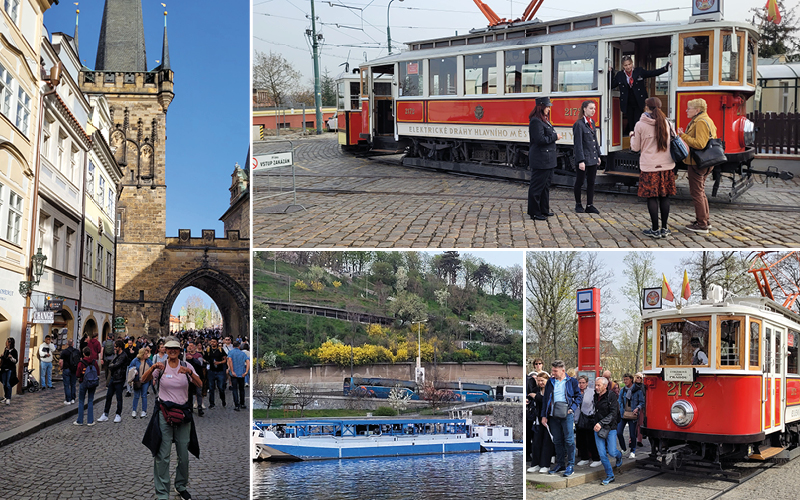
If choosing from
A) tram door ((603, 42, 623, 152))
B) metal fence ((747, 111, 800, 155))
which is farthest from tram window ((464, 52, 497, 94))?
metal fence ((747, 111, 800, 155))

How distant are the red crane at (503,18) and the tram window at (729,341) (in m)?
7.29

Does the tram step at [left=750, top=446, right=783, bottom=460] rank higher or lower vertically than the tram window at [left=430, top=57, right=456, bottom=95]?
lower

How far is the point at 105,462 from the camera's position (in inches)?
332

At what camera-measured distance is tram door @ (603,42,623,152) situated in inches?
496

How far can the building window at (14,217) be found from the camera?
9755 millimetres

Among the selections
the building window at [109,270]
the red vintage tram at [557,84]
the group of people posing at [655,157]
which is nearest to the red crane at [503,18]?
the red vintage tram at [557,84]

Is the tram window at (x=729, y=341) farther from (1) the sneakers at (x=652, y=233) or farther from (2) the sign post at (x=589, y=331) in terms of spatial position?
(2) the sign post at (x=589, y=331)

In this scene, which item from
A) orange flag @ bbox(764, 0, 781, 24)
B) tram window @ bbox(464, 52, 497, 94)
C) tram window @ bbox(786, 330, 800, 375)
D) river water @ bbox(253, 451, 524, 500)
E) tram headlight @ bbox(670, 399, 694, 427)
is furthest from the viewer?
orange flag @ bbox(764, 0, 781, 24)

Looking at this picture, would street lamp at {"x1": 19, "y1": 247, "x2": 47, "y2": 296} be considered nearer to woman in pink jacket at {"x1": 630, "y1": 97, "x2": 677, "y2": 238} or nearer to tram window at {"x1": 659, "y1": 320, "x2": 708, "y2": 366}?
woman in pink jacket at {"x1": 630, "y1": 97, "x2": 677, "y2": 238}

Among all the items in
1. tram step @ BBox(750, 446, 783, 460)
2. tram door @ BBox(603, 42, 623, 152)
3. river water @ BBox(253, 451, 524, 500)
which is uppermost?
tram door @ BBox(603, 42, 623, 152)

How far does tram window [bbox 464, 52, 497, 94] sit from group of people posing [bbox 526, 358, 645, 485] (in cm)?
684

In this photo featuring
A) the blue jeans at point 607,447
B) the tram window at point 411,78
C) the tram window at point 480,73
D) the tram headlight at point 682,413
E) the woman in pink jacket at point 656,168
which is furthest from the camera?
the tram window at point 411,78

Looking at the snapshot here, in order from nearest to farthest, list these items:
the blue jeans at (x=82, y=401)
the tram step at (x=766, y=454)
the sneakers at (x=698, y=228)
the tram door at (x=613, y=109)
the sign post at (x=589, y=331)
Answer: the tram step at (x=766, y=454), the sneakers at (x=698, y=228), the blue jeans at (x=82, y=401), the tram door at (x=613, y=109), the sign post at (x=589, y=331)

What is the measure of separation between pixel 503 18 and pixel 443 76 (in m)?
1.83
